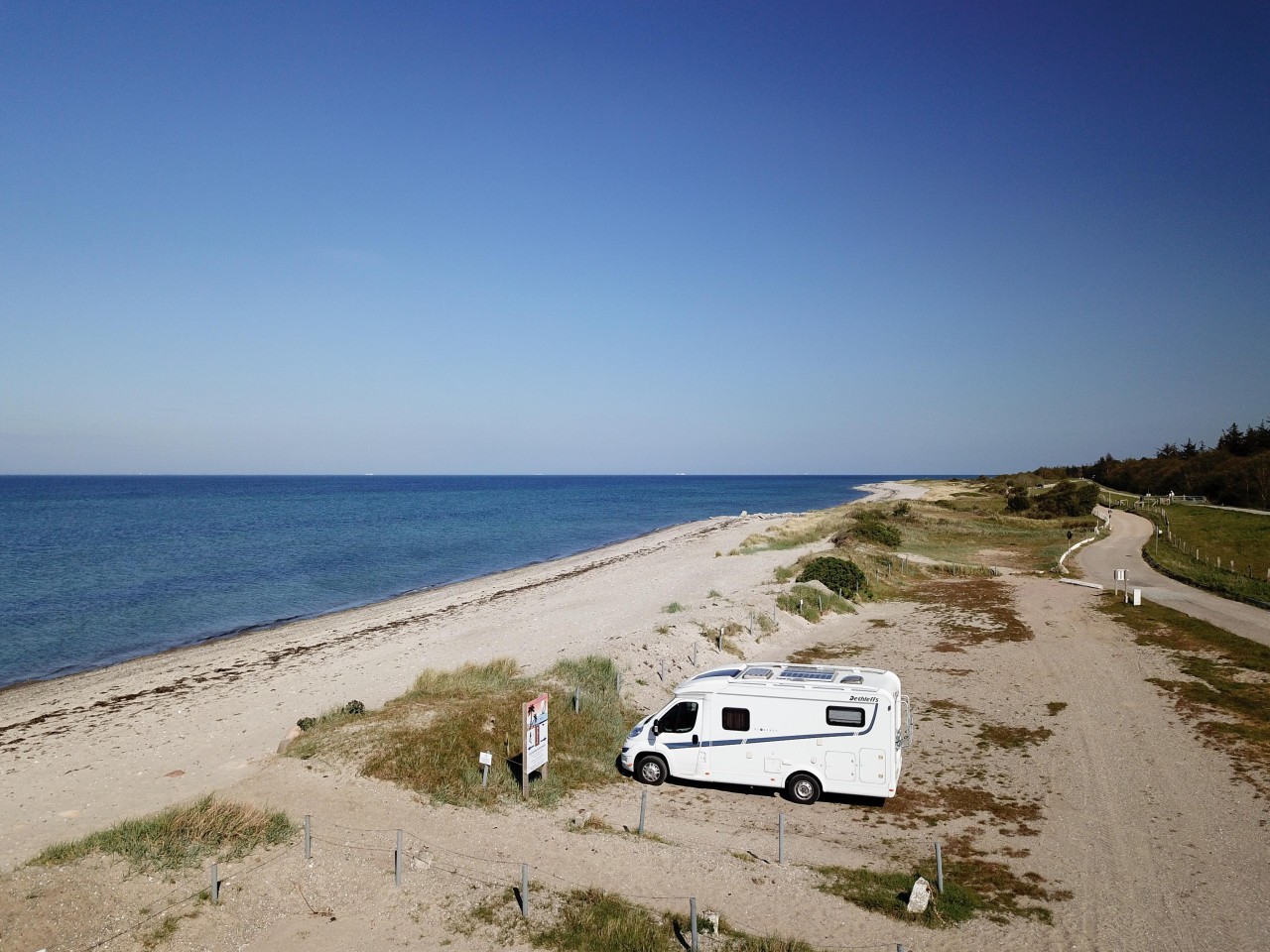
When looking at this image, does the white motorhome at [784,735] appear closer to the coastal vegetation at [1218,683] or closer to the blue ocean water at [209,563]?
the coastal vegetation at [1218,683]

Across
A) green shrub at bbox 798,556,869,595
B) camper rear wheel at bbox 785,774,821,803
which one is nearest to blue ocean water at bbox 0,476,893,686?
green shrub at bbox 798,556,869,595

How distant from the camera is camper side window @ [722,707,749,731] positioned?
1642 centimetres

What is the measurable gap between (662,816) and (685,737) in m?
1.98

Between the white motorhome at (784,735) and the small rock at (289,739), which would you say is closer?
the white motorhome at (784,735)

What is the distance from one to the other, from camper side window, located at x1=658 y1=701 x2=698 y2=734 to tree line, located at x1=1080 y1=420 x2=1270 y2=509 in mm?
86886

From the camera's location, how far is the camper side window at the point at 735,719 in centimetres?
1642

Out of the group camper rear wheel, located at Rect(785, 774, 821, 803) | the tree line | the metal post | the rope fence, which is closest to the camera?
the rope fence

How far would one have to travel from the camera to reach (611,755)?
60.5ft

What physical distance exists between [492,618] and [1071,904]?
31536 millimetres

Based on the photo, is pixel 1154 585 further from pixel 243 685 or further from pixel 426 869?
pixel 243 685

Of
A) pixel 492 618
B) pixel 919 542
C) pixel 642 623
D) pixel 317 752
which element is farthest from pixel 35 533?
pixel 919 542

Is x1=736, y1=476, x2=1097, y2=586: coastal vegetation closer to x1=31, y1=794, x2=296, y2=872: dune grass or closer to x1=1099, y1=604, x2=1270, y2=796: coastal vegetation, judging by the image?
x1=1099, y1=604, x2=1270, y2=796: coastal vegetation

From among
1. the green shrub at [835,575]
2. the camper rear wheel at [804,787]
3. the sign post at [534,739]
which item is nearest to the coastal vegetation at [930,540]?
the green shrub at [835,575]

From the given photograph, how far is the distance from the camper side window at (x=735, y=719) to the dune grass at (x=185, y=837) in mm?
8993
